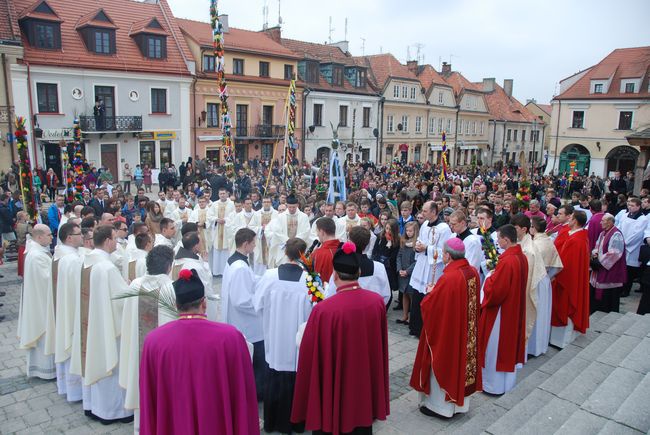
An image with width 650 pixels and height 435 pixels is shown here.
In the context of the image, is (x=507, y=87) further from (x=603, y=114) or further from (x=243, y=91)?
(x=243, y=91)

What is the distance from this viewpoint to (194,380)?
347cm

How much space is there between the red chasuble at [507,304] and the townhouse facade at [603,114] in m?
40.0

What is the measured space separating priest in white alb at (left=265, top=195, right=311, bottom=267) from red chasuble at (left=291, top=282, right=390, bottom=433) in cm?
599

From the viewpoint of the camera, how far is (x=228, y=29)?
106 feet

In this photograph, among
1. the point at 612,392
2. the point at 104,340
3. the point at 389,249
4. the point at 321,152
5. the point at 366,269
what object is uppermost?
the point at 321,152

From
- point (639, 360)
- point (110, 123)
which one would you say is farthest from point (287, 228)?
point (110, 123)

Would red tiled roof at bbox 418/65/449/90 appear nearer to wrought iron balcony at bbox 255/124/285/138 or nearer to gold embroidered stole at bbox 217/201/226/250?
wrought iron balcony at bbox 255/124/285/138

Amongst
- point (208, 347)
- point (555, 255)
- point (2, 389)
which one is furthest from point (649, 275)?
point (2, 389)

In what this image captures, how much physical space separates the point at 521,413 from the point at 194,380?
3470mm

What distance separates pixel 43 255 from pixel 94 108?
21112 mm

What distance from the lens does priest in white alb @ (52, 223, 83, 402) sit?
225 inches

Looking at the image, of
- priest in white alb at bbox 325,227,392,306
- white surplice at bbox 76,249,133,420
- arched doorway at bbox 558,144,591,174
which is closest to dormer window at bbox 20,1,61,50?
white surplice at bbox 76,249,133,420

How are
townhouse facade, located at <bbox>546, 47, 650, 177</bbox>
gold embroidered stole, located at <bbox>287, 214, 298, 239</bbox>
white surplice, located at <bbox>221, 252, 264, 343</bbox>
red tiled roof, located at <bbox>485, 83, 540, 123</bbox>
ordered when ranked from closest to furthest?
white surplice, located at <bbox>221, 252, 264, 343</bbox>
gold embroidered stole, located at <bbox>287, 214, 298, 239</bbox>
townhouse facade, located at <bbox>546, 47, 650, 177</bbox>
red tiled roof, located at <bbox>485, 83, 540, 123</bbox>

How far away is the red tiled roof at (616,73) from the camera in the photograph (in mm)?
40969
